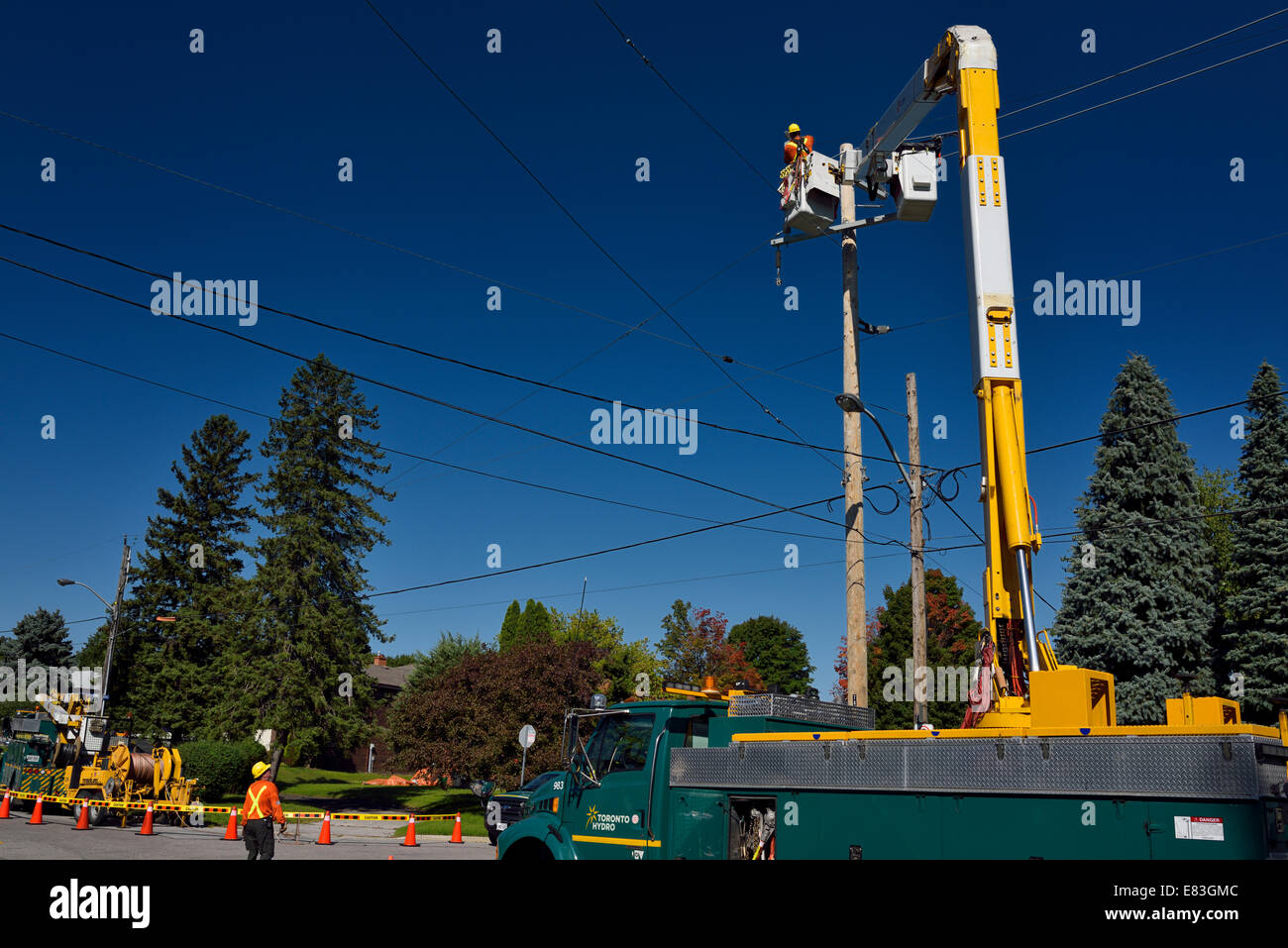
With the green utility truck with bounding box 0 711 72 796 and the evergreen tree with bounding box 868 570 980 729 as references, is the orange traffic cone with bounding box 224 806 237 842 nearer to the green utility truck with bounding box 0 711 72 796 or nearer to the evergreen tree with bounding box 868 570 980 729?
the green utility truck with bounding box 0 711 72 796

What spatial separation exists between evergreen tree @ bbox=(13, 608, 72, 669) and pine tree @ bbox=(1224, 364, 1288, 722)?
240ft

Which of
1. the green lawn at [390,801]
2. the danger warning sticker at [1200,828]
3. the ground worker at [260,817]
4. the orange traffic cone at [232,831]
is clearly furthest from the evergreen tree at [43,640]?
the danger warning sticker at [1200,828]

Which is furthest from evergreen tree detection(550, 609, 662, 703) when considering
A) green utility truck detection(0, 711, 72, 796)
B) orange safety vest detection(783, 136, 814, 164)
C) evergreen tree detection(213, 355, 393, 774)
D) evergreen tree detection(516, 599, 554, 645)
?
orange safety vest detection(783, 136, 814, 164)

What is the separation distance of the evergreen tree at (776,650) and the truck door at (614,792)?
236ft

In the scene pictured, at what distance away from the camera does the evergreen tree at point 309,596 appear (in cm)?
3475

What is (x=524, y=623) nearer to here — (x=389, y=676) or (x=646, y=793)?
(x=389, y=676)

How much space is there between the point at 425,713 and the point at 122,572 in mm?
15661

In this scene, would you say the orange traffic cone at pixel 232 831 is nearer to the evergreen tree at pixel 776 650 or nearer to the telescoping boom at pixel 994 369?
the telescoping boom at pixel 994 369

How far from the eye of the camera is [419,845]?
2197 cm

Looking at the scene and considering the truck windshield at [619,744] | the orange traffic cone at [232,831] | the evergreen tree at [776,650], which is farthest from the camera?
the evergreen tree at [776,650]

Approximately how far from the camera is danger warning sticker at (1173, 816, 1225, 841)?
577cm
